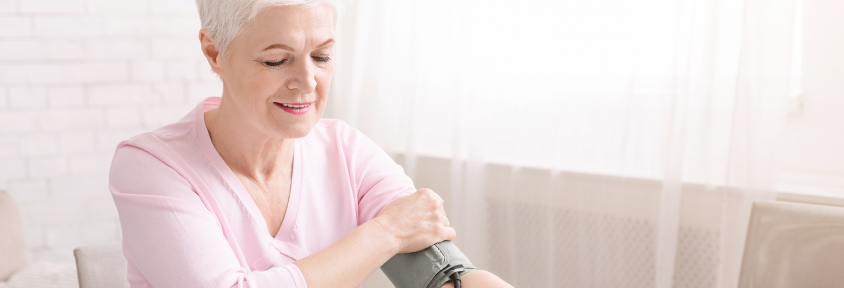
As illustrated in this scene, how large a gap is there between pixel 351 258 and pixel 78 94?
1.76 meters

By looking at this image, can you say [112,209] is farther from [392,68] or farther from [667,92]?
[667,92]

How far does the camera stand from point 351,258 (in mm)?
1043

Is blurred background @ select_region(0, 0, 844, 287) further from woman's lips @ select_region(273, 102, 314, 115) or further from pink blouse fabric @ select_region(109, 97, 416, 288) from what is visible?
woman's lips @ select_region(273, 102, 314, 115)

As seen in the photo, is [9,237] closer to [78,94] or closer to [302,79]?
[78,94]

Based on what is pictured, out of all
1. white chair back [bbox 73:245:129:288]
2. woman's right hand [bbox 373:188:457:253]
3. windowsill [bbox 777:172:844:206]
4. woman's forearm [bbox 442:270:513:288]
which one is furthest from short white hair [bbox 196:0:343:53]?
windowsill [bbox 777:172:844:206]

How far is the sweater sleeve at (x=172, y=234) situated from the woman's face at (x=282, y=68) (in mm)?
175

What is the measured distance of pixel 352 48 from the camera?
264cm

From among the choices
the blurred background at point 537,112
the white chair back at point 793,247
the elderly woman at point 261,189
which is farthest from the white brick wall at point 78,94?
the white chair back at point 793,247

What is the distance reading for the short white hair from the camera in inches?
40.5

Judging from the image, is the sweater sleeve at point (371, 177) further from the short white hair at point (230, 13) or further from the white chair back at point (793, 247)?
the white chair back at point (793, 247)

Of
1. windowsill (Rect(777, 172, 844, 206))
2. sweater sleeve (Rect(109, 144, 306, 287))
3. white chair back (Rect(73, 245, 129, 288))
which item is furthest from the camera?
windowsill (Rect(777, 172, 844, 206))

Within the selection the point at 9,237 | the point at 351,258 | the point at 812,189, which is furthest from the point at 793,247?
the point at 9,237

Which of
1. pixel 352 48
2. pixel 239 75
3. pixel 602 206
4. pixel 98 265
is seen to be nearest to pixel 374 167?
pixel 239 75

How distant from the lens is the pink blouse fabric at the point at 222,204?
38.6 inches
